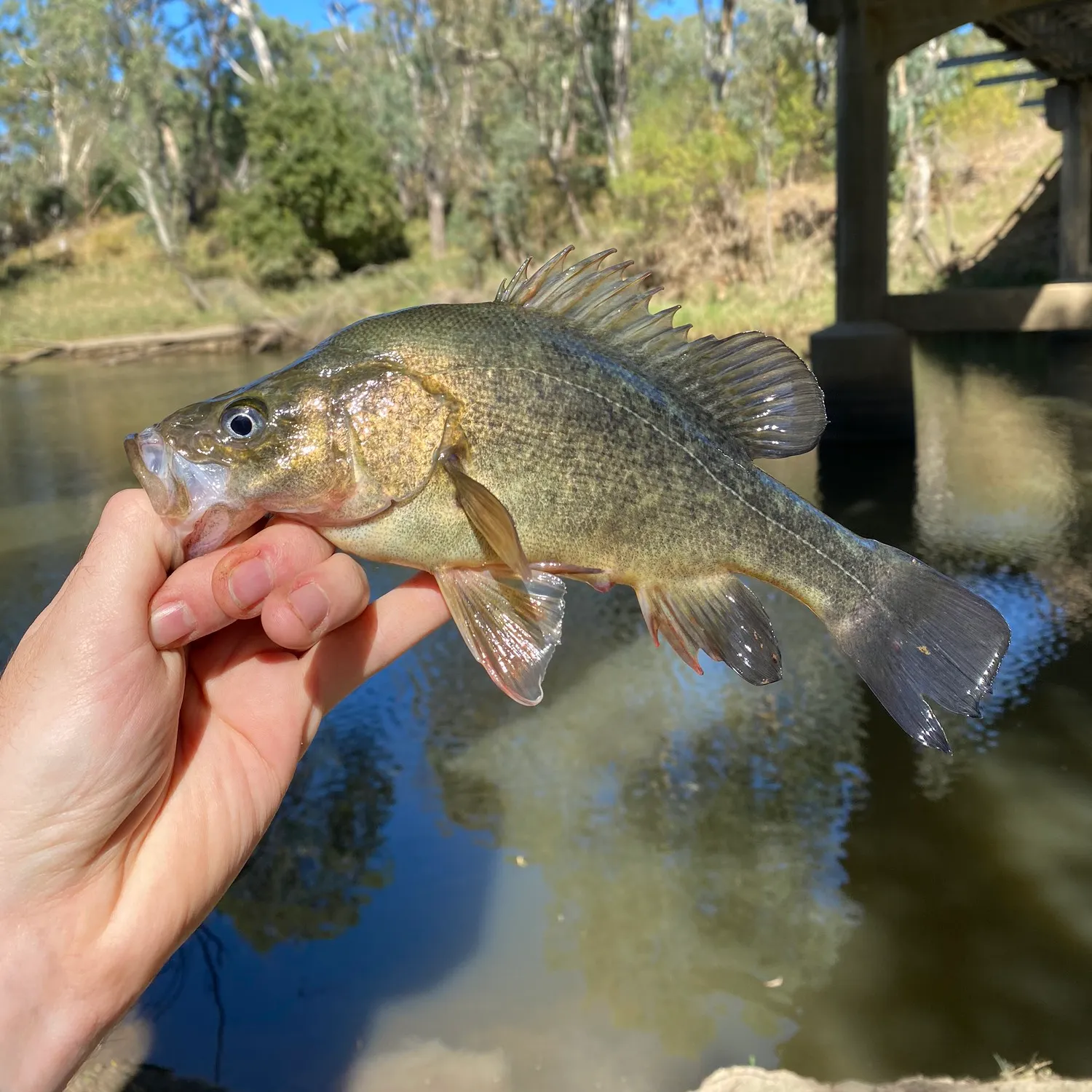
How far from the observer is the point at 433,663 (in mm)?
6637

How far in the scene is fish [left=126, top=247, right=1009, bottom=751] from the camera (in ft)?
5.79

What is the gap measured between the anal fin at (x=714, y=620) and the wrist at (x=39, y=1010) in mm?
1226

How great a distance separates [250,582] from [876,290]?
33.8ft

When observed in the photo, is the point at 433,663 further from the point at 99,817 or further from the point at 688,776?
the point at 99,817

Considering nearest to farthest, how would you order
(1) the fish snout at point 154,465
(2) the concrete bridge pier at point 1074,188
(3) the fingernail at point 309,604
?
(1) the fish snout at point 154,465 < (3) the fingernail at point 309,604 < (2) the concrete bridge pier at point 1074,188

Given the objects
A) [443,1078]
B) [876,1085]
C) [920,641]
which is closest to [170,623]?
[920,641]

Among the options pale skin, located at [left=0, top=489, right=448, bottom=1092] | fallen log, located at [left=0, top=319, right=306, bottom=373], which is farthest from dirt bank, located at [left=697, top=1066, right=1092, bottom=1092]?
fallen log, located at [left=0, top=319, right=306, bottom=373]

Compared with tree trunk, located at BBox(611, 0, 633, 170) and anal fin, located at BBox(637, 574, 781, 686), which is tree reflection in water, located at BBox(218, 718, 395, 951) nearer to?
anal fin, located at BBox(637, 574, 781, 686)

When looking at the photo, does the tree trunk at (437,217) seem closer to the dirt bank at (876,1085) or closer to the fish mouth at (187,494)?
the dirt bank at (876,1085)

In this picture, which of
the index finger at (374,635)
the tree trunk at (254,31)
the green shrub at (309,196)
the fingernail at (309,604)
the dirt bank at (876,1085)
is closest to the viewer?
the fingernail at (309,604)

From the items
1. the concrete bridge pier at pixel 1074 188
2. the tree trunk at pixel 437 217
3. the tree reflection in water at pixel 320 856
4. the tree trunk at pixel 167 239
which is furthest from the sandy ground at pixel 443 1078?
the tree trunk at pixel 437 217

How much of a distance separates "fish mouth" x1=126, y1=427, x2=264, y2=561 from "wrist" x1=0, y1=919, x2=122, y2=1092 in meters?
0.72

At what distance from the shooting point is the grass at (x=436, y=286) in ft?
65.6

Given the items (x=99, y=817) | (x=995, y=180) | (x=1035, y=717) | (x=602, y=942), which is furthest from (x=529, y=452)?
(x=995, y=180)
